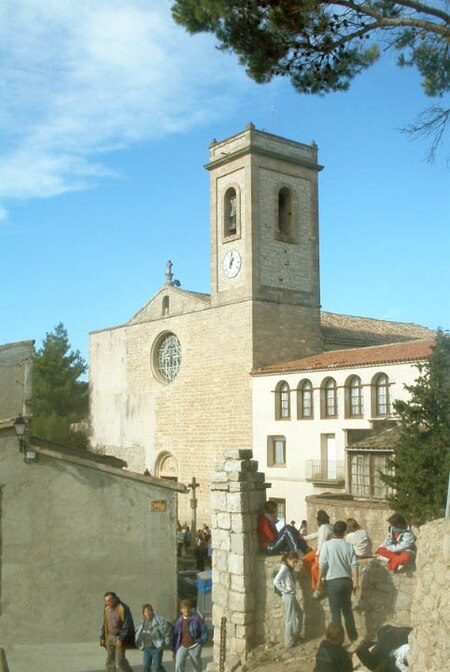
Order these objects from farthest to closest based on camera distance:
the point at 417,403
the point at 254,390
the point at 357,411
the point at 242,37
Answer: the point at 254,390
the point at 357,411
the point at 417,403
the point at 242,37

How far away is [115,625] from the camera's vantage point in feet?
34.4

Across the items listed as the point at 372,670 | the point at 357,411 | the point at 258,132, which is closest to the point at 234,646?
the point at 372,670

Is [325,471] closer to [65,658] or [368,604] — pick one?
[65,658]

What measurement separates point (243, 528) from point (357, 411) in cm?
1457

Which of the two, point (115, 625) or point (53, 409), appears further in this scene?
point (53, 409)

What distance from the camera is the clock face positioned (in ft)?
98.4

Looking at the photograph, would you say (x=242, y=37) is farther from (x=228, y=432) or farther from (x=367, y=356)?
(x=228, y=432)

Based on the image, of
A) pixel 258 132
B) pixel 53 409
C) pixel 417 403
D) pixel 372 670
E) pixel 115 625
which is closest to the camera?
pixel 372 670

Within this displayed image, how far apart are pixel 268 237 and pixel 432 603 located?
80.2 feet

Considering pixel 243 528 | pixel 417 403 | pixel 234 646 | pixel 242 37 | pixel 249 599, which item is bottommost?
pixel 234 646

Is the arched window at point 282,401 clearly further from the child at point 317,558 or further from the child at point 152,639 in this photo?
the child at point 152,639

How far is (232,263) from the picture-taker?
99.5 feet

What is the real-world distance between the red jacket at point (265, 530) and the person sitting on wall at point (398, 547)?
1673mm

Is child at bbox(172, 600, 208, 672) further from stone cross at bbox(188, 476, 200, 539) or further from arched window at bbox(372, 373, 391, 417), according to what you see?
arched window at bbox(372, 373, 391, 417)
